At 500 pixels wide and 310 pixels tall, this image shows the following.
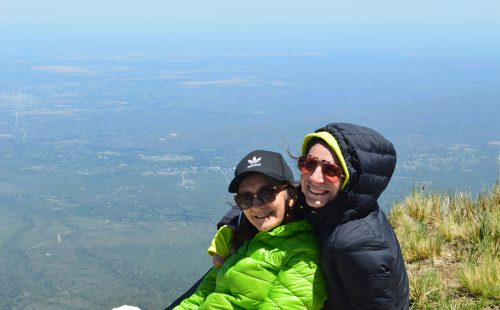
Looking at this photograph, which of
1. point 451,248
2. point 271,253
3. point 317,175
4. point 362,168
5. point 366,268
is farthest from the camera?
point 451,248

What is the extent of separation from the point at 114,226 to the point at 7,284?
1507 cm

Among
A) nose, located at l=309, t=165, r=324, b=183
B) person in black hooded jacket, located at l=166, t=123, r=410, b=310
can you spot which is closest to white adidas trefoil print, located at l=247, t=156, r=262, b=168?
person in black hooded jacket, located at l=166, t=123, r=410, b=310

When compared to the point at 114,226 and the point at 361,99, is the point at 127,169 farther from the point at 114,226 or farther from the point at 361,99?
the point at 361,99

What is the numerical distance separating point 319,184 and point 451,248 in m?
2.98

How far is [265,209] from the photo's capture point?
3248 mm

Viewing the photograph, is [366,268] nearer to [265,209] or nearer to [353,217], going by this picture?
[353,217]

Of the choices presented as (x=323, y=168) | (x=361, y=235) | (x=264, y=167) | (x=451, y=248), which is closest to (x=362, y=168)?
(x=323, y=168)

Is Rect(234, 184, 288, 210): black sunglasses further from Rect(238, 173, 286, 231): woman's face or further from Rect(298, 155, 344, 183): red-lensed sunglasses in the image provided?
Rect(298, 155, 344, 183): red-lensed sunglasses

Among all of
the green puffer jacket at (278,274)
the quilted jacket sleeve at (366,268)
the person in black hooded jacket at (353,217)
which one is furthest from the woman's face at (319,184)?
the quilted jacket sleeve at (366,268)

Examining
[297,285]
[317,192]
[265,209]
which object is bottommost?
[297,285]

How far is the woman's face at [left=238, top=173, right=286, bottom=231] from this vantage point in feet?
10.7

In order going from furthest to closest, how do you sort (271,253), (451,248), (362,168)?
(451,248), (271,253), (362,168)

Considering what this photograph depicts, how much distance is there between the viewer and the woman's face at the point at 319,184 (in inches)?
116

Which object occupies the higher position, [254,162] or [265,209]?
[254,162]
